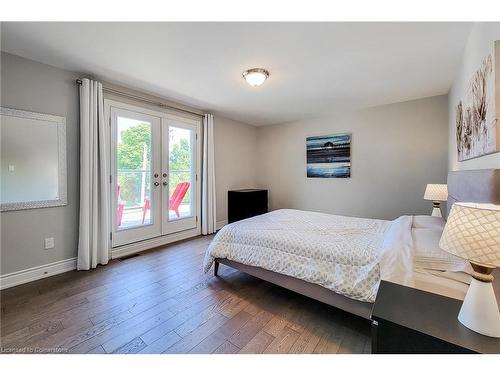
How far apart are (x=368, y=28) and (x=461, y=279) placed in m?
1.90

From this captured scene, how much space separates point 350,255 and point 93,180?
2.91 meters

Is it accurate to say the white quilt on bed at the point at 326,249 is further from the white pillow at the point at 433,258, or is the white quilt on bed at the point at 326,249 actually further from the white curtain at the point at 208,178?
the white curtain at the point at 208,178

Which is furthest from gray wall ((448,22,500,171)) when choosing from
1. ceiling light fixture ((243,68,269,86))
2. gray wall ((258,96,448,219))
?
ceiling light fixture ((243,68,269,86))

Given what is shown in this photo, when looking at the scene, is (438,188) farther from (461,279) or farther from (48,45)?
(48,45)

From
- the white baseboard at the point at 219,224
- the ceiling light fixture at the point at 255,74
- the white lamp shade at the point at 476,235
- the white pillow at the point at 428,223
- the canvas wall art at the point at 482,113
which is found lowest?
the white baseboard at the point at 219,224

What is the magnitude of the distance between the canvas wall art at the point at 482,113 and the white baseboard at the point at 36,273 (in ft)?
13.0

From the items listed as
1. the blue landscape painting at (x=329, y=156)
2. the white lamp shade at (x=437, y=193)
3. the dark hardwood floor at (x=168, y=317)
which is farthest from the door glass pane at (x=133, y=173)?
the white lamp shade at (x=437, y=193)

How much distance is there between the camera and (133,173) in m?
3.19

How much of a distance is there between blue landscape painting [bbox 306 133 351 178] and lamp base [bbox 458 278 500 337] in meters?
3.51

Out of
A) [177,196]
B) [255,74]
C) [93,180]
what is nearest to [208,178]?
[177,196]

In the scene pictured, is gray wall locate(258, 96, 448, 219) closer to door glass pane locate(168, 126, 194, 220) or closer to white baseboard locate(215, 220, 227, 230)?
white baseboard locate(215, 220, 227, 230)

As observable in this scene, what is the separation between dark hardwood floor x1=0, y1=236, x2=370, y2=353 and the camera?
1.47 m

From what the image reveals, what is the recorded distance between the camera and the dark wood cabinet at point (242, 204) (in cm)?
440

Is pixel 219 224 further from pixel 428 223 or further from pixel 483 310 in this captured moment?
pixel 483 310
